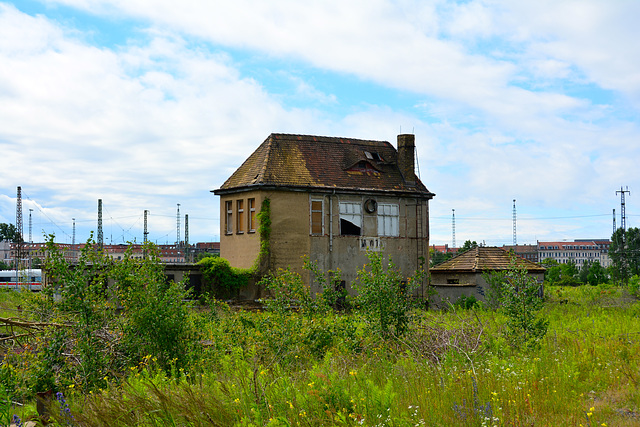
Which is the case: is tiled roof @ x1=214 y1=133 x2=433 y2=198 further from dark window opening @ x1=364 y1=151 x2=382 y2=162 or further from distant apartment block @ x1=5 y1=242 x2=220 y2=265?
distant apartment block @ x1=5 y1=242 x2=220 y2=265

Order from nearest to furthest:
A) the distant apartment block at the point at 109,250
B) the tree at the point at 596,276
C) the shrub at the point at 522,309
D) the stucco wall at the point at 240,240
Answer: the distant apartment block at the point at 109,250 < the shrub at the point at 522,309 < the stucco wall at the point at 240,240 < the tree at the point at 596,276

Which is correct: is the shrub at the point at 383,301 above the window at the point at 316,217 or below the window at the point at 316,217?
below

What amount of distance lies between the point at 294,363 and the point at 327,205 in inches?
818

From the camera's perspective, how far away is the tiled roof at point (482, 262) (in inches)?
1319

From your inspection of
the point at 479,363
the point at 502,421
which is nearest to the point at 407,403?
the point at 502,421

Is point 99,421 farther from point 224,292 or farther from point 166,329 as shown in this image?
point 224,292

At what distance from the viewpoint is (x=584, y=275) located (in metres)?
68.2

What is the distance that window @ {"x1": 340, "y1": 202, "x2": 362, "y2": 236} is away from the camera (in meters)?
33.5

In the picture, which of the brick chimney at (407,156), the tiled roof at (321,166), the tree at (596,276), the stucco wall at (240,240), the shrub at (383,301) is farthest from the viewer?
the tree at (596,276)

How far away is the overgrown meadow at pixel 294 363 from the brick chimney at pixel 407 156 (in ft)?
66.0

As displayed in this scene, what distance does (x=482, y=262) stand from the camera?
3397cm

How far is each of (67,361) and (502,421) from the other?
801 cm

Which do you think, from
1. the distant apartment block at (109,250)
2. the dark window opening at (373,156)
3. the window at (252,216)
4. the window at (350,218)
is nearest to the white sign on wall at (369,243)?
the window at (350,218)

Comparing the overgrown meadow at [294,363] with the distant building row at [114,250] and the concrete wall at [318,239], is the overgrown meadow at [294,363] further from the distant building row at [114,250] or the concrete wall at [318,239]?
the concrete wall at [318,239]
